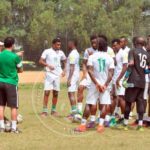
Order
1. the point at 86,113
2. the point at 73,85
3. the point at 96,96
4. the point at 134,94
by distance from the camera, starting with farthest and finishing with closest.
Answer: the point at 73,85, the point at 134,94, the point at 86,113, the point at 96,96

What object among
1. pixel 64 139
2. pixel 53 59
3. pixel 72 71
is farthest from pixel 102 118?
pixel 53 59

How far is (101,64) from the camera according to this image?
10.5m

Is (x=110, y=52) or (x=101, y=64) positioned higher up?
(x=110, y=52)

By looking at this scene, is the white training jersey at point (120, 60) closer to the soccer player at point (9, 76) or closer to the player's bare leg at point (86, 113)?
the player's bare leg at point (86, 113)

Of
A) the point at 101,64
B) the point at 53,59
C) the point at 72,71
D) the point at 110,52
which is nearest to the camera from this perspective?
the point at 101,64

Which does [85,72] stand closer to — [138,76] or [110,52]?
[110,52]

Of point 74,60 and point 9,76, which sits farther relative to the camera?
point 74,60

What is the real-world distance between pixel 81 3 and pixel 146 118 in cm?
4196

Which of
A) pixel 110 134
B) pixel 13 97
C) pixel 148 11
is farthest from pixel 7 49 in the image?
pixel 148 11

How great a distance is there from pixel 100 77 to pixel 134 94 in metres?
0.92

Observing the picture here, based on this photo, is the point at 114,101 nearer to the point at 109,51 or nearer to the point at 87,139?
the point at 109,51

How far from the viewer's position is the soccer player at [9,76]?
10281mm

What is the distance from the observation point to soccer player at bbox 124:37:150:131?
35.5 ft

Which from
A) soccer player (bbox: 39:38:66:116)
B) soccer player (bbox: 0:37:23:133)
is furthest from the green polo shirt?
soccer player (bbox: 39:38:66:116)
